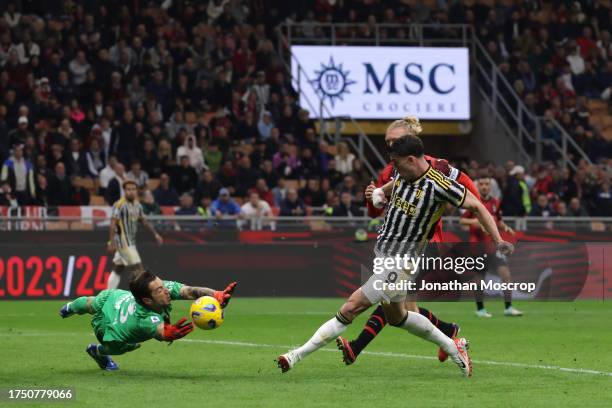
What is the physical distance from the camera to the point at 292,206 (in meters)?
26.0

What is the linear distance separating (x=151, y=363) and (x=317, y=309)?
880 cm

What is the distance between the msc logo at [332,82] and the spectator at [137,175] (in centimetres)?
792

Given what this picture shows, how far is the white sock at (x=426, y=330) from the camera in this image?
444 inches

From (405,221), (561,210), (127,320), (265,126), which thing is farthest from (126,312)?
(265,126)

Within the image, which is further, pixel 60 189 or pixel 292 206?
pixel 292 206

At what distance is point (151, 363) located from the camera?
496 inches

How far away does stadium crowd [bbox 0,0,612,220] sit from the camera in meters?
25.9

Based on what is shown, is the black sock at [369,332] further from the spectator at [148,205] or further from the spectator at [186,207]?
the spectator at [186,207]

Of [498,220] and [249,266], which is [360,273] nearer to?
[249,266]

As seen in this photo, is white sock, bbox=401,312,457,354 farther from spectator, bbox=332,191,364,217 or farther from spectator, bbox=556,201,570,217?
spectator, bbox=556,201,570,217

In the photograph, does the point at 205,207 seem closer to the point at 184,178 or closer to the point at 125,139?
the point at 184,178

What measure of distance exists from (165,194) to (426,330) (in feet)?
50.2

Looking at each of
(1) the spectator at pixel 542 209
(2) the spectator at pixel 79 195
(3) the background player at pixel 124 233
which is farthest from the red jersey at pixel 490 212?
(2) the spectator at pixel 79 195

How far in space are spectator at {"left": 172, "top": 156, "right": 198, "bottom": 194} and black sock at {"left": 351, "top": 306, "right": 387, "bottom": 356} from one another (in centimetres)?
1512
